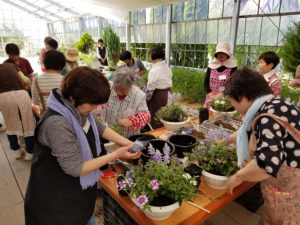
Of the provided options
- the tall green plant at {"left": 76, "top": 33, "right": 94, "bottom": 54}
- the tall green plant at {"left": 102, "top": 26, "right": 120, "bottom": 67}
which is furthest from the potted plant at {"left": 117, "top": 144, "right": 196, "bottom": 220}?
the tall green plant at {"left": 76, "top": 33, "right": 94, "bottom": 54}

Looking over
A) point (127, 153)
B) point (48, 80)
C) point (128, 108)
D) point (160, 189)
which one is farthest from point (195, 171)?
point (48, 80)

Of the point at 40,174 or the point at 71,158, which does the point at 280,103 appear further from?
the point at 40,174

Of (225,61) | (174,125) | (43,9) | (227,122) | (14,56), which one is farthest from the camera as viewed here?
(43,9)

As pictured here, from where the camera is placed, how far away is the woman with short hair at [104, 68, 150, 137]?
1802 mm

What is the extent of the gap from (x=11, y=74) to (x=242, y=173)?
9.82 ft

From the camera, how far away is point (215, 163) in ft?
4.03

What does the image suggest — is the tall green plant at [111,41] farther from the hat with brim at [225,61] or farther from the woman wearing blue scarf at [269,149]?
the woman wearing blue scarf at [269,149]

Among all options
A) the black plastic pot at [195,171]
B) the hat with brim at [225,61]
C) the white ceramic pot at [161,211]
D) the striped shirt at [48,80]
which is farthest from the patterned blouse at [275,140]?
the striped shirt at [48,80]

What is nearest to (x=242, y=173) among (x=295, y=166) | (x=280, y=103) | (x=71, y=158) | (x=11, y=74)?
(x=295, y=166)

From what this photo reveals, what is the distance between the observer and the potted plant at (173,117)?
1.94m

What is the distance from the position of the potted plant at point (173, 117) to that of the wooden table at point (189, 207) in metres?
0.70

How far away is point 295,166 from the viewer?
107 centimetres

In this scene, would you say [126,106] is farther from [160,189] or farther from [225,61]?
[225,61]

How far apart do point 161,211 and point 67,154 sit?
0.50 metres
